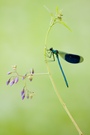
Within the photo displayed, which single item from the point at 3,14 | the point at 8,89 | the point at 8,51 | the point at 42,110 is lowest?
the point at 42,110

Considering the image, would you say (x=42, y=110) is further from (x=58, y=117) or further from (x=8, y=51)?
(x=8, y=51)

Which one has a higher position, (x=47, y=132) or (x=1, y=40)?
(x=1, y=40)

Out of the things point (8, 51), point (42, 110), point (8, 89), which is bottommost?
point (42, 110)

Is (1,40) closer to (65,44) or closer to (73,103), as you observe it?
(65,44)

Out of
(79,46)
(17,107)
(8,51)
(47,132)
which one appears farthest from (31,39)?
(47,132)

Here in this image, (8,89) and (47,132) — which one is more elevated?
(8,89)

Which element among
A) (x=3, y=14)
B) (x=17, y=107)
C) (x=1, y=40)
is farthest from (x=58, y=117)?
(x=3, y=14)
